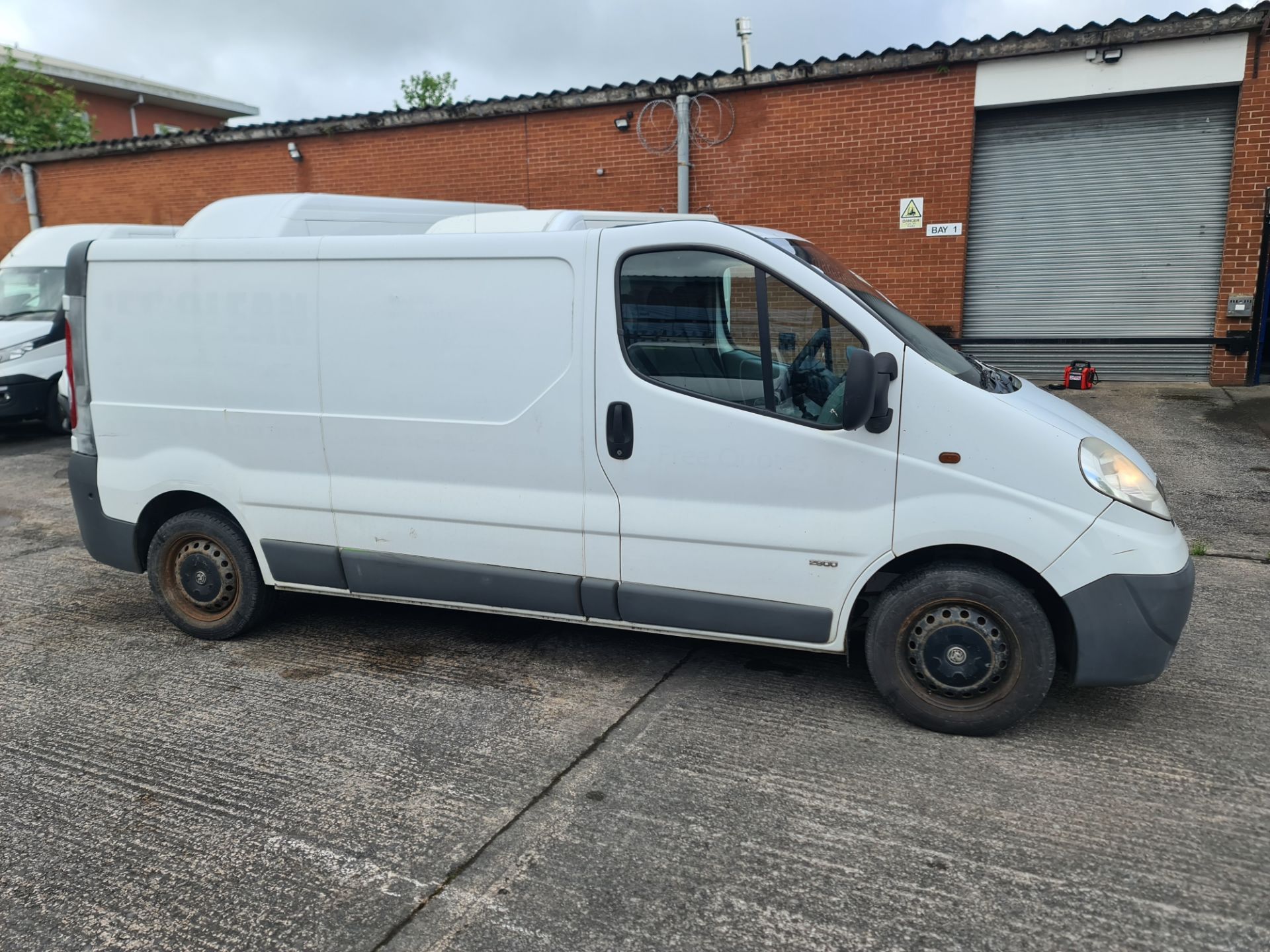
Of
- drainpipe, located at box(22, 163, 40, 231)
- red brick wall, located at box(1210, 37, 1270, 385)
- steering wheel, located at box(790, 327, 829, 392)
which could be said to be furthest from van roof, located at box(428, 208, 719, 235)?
drainpipe, located at box(22, 163, 40, 231)

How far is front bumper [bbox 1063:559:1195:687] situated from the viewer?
3.43 meters

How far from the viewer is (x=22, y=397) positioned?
11023mm

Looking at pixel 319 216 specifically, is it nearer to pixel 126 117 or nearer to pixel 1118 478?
pixel 1118 478

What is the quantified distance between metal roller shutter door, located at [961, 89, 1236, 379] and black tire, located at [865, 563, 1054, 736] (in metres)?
9.39

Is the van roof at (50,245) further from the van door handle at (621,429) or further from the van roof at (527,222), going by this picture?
the van door handle at (621,429)

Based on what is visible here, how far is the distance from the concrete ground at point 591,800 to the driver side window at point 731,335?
1.35m

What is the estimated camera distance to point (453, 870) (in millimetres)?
2908

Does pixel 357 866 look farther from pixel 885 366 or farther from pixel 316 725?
pixel 885 366

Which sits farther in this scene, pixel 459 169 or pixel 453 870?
pixel 459 169

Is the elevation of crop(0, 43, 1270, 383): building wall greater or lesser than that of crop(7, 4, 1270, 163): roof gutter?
lesser

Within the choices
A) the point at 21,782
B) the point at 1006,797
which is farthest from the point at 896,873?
the point at 21,782

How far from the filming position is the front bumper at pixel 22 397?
1089cm

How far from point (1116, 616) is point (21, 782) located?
4124 millimetres

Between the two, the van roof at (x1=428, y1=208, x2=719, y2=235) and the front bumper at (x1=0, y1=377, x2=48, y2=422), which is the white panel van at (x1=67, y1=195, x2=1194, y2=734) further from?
the front bumper at (x1=0, y1=377, x2=48, y2=422)
